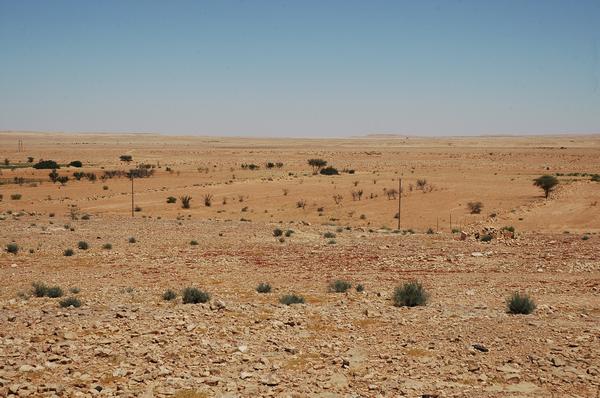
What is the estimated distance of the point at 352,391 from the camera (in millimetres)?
8344

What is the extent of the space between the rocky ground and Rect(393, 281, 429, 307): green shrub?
0.40m

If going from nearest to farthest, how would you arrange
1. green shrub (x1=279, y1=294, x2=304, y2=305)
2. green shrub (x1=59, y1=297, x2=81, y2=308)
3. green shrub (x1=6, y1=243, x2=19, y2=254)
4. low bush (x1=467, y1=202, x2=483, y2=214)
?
1. green shrub (x1=59, y1=297, x2=81, y2=308)
2. green shrub (x1=279, y1=294, x2=304, y2=305)
3. green shrub (x1=6, y1=243, x2=19, y2=254)
4. low bush (x1=467, y1=202, x2=483, y2=214)

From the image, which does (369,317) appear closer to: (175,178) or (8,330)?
(8,330)

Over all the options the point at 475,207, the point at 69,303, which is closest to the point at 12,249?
the point at 69,303

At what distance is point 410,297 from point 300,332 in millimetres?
3228

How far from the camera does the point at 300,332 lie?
10773 mm

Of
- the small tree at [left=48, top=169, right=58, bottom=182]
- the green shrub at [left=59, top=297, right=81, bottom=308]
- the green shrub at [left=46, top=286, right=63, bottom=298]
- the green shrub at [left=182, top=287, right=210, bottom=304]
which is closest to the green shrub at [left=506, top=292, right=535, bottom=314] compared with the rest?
the green shrub at [left=182, top=287, right=210, bottom=304]

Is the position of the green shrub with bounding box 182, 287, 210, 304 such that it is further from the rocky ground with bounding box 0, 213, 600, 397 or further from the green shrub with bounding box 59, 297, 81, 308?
the green shrub with bounding box 59, 297, 81, 308

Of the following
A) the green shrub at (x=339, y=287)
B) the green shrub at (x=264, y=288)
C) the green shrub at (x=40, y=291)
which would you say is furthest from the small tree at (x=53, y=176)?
the green shrub at (x=339, y=287)

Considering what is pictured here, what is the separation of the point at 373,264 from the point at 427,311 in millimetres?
7659

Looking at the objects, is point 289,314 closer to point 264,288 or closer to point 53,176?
point 264,288

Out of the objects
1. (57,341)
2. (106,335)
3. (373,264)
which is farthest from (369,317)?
(373,264)

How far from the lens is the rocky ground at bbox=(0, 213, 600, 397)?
847cm

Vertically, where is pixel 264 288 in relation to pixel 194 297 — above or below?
below
